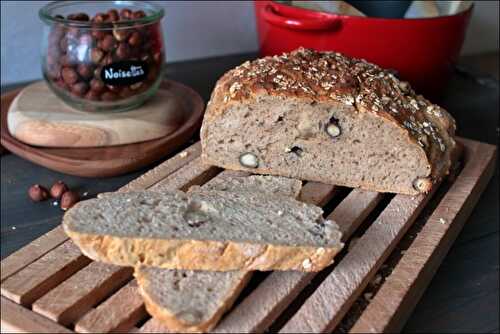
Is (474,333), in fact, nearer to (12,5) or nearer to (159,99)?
(159,99)

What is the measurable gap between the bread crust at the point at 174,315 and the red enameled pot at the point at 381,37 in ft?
2.79

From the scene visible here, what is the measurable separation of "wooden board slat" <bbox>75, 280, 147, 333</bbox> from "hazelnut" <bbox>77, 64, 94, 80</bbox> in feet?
2.35

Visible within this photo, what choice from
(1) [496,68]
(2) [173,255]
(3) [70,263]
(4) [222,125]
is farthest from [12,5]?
(1) [496,68]

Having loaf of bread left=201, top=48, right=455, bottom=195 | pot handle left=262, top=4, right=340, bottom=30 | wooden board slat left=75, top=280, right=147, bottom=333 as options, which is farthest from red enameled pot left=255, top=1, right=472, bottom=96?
wooden board slat left=75, top=280, right=147, bottom=333

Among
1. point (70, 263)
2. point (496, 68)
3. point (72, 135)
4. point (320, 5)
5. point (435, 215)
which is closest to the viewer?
point (70, 263)

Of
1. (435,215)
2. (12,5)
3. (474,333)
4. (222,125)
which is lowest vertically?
(474,333)

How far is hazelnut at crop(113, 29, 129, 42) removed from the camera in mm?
1542

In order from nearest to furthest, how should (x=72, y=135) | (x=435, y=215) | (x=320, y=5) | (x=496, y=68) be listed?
(x=435, y=215)
(x=72, y=135)
(x=320, y=5)
(x=496, y=68)

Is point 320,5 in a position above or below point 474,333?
above

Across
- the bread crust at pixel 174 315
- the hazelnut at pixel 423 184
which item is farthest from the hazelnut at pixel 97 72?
the hazelnut at pixel 423 184

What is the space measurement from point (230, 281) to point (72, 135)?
730 millimetres

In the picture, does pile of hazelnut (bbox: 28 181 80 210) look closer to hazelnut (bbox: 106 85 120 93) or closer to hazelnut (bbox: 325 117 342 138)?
hazelnut (bbox: 106 85 120 93)

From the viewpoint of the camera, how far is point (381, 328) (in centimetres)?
97

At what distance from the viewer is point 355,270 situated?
1.09 metres
